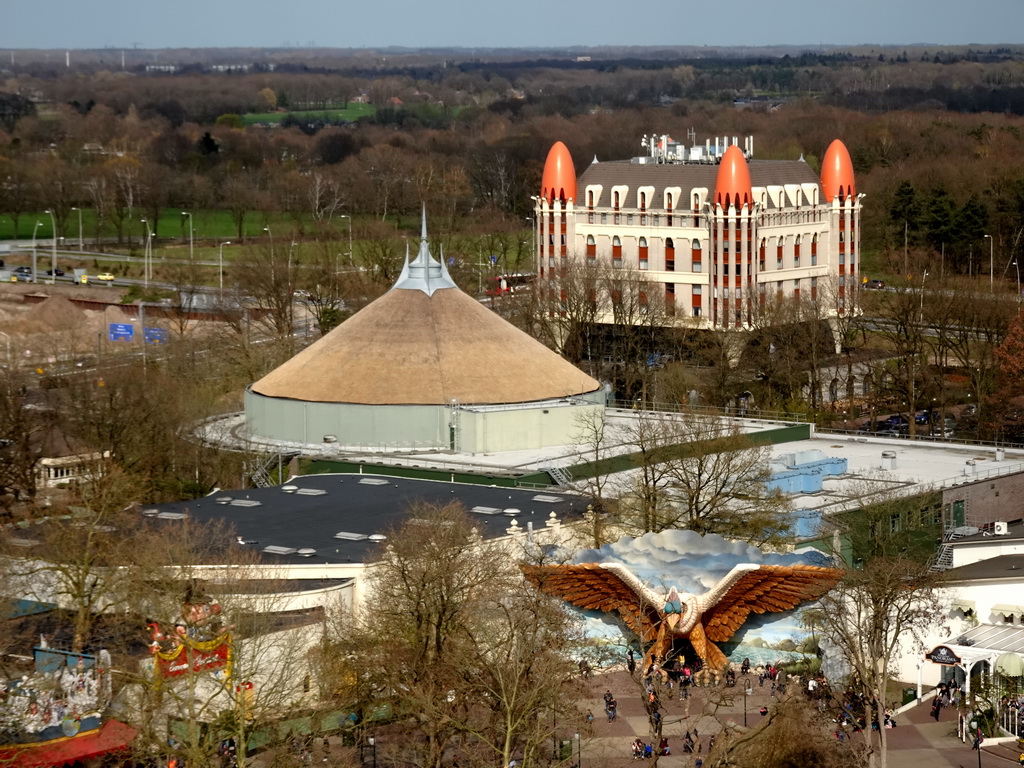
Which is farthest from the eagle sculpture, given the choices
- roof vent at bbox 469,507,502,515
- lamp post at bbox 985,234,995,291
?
lamp post at bbox 985,234,995,291

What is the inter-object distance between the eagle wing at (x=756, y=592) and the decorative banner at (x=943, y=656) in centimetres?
356

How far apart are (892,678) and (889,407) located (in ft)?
141

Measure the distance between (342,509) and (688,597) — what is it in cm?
1545

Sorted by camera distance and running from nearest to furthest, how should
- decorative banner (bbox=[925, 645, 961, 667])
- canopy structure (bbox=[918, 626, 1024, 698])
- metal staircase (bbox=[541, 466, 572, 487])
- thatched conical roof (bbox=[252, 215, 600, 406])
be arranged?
canopy structure (bbox=[918, 626, 1024, 698])
decorative banner (bbox=[925, 645, 961, 667])
metal staircase (bbox=[541, 466, 572, 487])
thatched conical roof (bbox=[252, 215, 600, 406])

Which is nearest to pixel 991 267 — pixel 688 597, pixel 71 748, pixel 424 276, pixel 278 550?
pixel 424 276

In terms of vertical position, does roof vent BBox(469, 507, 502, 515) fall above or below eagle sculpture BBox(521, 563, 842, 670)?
above

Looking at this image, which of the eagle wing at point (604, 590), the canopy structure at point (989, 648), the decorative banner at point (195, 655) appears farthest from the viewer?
the eagle wing at point (604, 590)

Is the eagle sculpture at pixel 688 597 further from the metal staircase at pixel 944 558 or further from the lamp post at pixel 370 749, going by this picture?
the metal staircase at pixel 944 558

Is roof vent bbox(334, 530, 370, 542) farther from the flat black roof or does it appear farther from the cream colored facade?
the cream colored facade

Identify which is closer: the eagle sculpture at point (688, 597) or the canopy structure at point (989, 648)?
the canopy structure at point (989, 648)

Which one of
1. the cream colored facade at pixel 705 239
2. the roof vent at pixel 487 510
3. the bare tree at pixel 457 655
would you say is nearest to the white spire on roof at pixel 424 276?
the roof vent at pixel 487 510

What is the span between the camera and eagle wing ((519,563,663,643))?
66.8m

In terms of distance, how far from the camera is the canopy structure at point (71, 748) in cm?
5450

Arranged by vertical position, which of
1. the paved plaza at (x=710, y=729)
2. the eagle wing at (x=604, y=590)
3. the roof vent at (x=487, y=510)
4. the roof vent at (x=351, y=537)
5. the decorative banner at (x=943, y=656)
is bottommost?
the paved plaza at (x=710, y=729)
